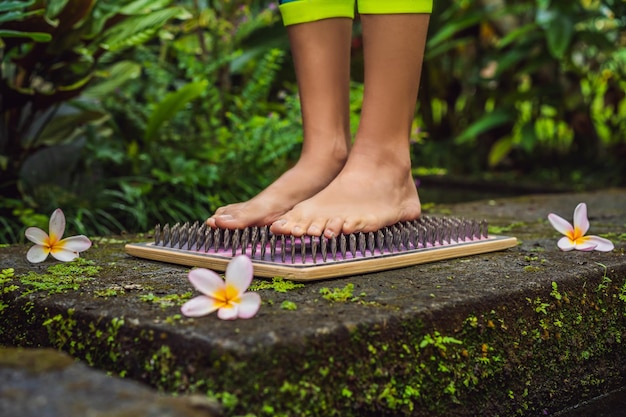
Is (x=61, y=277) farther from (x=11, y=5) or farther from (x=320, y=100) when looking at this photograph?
(x=11, y=5)

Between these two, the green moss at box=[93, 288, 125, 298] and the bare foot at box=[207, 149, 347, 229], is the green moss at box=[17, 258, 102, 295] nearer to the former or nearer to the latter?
the green moss at box=[93, 288, 125, 298]

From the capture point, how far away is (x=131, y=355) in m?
1.06

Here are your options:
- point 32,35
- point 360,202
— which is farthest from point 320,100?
point 32,35

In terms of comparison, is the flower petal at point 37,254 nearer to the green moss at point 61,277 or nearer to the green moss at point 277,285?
the green moss at point 61,277

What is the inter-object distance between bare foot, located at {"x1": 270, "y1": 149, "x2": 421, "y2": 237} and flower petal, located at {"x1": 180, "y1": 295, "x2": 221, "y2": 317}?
0.36 meters

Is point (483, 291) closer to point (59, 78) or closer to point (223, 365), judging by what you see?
point (223, 365)

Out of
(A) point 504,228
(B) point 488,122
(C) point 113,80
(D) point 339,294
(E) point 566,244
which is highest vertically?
(C) point 113,80

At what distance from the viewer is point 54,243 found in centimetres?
153

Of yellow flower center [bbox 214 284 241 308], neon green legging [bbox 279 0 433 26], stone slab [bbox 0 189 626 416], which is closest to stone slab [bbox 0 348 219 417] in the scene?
stone slab [bbox 0 189 626 416]

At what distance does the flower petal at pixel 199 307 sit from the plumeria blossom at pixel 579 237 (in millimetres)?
875

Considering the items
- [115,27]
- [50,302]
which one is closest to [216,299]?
[50,302]

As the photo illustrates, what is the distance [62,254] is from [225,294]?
0.56 m

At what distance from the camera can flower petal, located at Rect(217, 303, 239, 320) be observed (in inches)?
42.1

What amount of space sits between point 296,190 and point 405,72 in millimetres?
351
